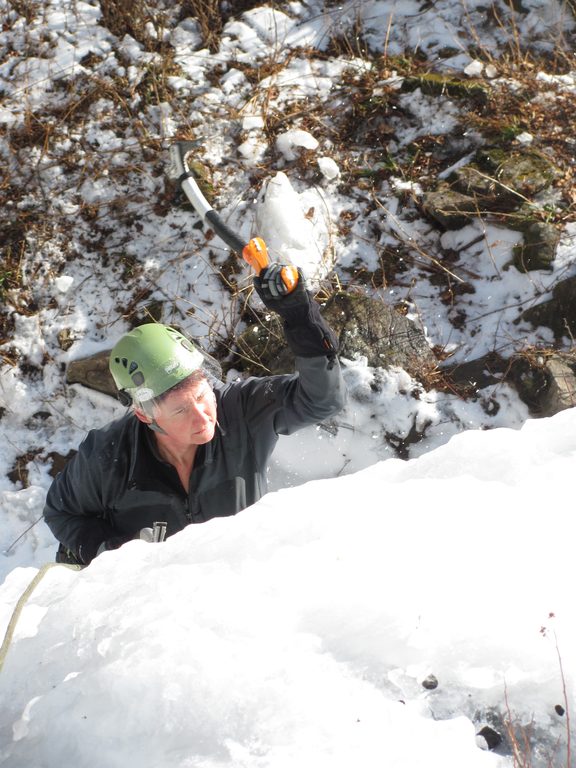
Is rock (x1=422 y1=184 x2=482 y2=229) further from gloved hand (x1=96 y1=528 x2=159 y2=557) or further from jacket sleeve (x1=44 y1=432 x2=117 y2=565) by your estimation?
gloved hand (x1=96 y1=528 x2=159 y2=557)

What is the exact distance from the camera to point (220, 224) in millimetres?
3246

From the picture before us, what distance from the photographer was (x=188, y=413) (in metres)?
2.31

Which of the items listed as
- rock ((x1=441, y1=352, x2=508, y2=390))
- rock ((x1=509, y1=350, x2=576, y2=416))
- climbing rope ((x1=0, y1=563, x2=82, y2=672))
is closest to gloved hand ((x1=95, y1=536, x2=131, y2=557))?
climbing rope ((x1=0, y1=563, x2=82, y2=672))

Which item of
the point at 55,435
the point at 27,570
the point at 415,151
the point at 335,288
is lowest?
the point at 55,435

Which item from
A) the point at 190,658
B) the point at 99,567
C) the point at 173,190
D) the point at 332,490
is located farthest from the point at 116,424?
the point at 173,190

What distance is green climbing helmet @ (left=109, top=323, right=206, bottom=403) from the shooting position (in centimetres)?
235

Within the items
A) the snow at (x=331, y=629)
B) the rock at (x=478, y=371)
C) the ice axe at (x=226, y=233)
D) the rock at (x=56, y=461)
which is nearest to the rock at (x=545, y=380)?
the rock at (x=478, y=371)

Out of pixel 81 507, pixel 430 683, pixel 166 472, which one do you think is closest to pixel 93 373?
pixel 81 507

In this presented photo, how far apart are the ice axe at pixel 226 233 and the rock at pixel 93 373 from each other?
1.19 metres

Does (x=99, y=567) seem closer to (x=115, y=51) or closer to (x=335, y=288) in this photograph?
(x=335, y=288)

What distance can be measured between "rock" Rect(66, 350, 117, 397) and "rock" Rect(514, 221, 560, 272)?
2.50 m

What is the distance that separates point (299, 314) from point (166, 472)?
77cm

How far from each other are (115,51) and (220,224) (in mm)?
2738

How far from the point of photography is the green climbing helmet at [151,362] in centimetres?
235
